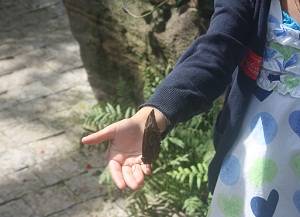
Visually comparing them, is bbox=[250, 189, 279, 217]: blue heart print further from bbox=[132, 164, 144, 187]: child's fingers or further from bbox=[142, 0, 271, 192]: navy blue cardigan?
bbox=[132, 164, 144, 187]: child's fingers

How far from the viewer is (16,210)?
11.1 feet

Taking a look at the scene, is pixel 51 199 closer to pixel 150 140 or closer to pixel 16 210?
pixel 16 210

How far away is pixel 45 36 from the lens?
5.61m

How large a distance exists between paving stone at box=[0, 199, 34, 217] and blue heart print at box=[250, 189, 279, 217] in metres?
1.95

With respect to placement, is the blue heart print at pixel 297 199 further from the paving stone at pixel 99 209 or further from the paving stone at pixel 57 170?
the paving stone at pixel 57 170

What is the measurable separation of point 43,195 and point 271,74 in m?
2.15

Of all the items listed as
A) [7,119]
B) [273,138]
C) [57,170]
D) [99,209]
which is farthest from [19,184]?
[273,138]

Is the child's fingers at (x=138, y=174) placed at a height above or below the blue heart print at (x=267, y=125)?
below

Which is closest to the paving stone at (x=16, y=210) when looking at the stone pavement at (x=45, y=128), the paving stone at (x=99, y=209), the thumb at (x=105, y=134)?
the stone pavement at (x=45, y=128)

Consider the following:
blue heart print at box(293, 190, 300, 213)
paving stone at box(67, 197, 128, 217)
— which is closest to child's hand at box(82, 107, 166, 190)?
blue heart print at box(293, 190, 300, 213)

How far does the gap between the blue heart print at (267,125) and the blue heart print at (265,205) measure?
0.40 ft

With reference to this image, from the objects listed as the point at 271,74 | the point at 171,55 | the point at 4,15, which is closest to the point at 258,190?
the point at 271,74

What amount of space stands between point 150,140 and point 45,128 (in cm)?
273

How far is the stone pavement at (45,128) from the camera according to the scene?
3453 mm
